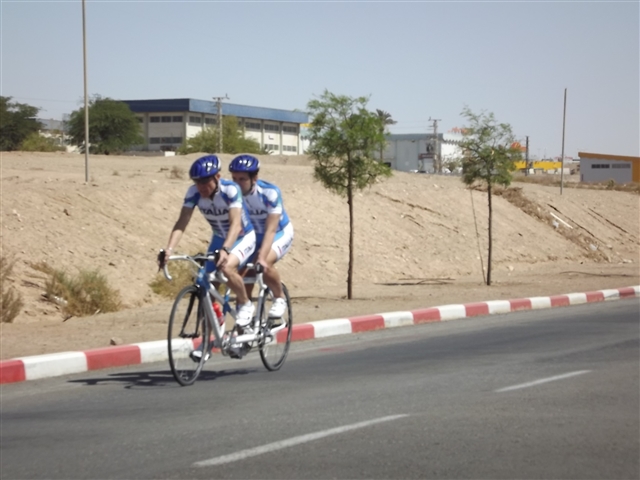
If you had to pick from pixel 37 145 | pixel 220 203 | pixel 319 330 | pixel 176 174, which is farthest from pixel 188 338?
pixel 37 145

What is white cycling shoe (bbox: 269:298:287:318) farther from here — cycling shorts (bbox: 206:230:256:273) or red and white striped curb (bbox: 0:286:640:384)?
red and white striped curb (bbox: 0:286:640:384)

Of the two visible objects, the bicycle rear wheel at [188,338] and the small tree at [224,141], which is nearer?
the bicycle rear wheel at [188,338]

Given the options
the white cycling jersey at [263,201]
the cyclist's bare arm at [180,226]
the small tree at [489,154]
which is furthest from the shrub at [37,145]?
the cyclist's bare arm at [180,226]

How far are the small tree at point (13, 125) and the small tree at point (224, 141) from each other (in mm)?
12489

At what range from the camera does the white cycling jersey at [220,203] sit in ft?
27.6

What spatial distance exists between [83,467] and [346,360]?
523 centimetres

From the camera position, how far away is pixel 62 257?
19156 millimetres

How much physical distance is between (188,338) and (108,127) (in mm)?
67894

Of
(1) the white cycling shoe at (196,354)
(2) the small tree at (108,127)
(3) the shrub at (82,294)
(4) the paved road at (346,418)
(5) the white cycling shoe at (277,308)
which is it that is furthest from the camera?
(2) the small tree at (108,127)

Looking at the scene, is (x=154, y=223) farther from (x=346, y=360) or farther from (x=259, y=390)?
(x=259, y=390)

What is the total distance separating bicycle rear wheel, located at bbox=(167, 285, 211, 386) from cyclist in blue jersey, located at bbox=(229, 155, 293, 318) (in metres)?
0.75

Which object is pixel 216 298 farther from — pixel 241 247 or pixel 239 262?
pixel 241 247

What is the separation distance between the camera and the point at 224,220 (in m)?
8.61

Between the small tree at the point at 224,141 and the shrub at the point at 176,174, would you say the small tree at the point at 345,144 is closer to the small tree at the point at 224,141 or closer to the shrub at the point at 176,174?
the shrub at the point at 176,174
